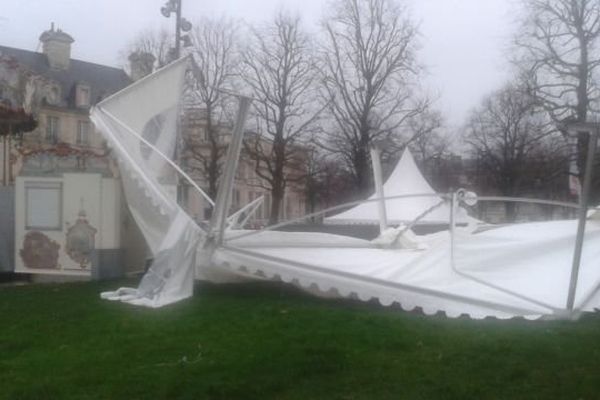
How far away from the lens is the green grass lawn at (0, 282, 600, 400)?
21.7 ft

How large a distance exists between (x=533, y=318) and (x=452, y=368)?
3209 mm

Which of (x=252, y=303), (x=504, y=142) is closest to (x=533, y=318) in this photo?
(x=252, y=303)

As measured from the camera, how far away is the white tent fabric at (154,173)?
41.0 feet

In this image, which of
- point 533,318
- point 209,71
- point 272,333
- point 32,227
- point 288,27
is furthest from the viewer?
point 288,27

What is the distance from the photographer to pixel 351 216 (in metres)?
32.2

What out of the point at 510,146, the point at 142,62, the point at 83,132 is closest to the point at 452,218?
the point at 142,62

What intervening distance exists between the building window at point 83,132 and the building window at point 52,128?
199 centimetres

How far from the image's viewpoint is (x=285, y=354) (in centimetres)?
780

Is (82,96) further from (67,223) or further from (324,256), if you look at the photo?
(324,256)

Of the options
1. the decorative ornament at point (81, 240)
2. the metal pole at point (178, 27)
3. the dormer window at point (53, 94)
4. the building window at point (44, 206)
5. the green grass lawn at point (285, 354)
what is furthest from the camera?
the dormer window at point (53, 94)

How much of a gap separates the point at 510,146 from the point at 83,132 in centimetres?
3565

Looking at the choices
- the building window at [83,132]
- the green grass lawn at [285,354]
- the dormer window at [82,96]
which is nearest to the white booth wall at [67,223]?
the green grass lawn at [285,354]

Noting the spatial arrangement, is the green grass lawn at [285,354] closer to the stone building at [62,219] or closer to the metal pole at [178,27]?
the stone building at [62,219]

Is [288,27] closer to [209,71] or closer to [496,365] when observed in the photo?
[209,71]
